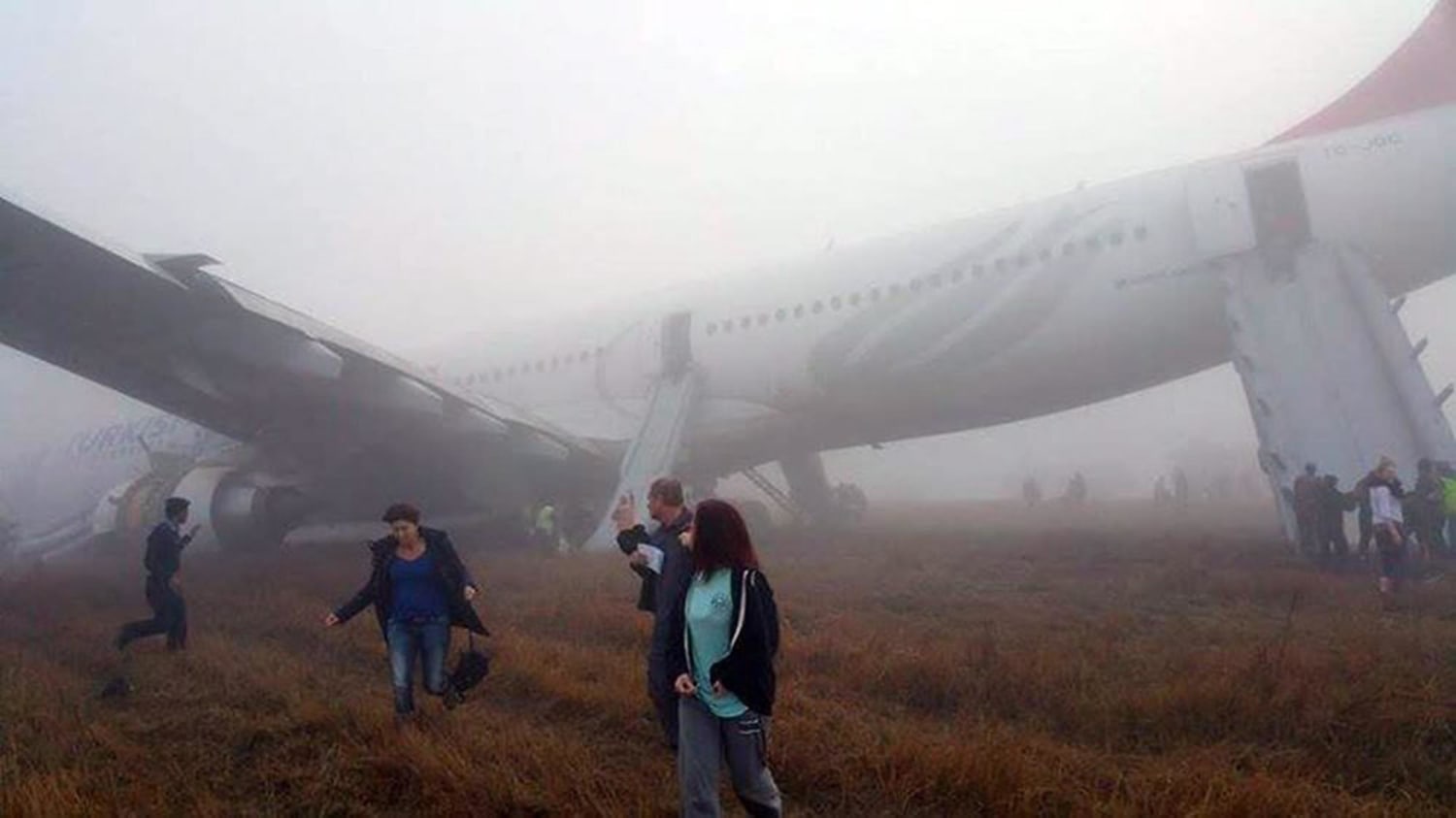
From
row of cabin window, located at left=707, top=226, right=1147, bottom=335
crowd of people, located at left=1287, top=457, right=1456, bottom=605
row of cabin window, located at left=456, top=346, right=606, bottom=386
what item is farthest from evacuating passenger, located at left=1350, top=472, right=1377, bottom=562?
row of cabin window, located at left=456, top=346, right=606, bottom=386

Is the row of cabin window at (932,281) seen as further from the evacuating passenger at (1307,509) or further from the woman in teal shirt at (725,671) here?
the woman in teal shirt at (725,671)

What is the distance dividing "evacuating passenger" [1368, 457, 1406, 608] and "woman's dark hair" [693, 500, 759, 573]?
27.7ft

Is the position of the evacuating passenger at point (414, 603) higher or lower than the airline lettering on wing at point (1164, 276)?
lower

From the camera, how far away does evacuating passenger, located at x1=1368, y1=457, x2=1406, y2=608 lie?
969 cm

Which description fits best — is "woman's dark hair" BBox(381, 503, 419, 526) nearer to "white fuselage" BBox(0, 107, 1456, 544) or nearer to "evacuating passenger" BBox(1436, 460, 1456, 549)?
"white fuselage" BBox(0, 107, 1456, 544)

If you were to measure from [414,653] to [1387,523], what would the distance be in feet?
30.2

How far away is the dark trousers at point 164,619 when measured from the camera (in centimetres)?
865

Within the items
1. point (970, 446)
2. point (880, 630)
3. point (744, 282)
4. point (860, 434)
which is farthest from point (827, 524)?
point (970, 446)

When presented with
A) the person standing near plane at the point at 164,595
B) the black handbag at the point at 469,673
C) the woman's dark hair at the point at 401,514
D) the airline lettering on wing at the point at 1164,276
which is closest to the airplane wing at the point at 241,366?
the person standing near plane at the point at 164,595

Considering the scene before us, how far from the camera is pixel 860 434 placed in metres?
17.4

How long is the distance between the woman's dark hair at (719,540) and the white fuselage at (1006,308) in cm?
1147

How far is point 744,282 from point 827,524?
22.9ft

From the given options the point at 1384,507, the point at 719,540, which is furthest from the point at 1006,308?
the point at 719,540

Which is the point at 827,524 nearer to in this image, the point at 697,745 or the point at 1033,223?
the point at 1033,223
